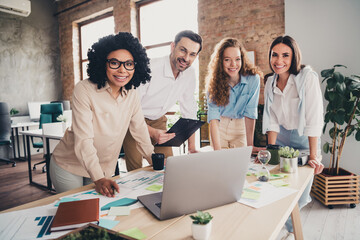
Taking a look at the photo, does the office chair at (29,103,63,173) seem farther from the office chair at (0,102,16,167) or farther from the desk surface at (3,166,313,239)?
the desk surface at (3,166,313,239)

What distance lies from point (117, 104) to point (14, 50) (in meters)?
6.30

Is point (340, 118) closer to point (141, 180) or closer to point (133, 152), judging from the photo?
point (133, 152)

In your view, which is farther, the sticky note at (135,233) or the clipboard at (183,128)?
the clipboard at (183,128)

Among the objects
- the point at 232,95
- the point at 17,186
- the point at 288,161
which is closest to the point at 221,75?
the point at 232,95

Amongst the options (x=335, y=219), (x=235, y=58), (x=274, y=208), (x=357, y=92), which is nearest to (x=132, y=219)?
(x=274, y=208)

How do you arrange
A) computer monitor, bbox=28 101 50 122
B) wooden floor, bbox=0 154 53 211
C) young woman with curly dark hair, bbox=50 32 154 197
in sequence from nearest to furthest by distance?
young woman with curly dark hair, bbox=50 32 154 197, wooden floor, bbox=0 154 53 211, computer monitor, bbox=28 101 50 122

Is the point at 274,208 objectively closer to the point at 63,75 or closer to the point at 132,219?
the point at 132,219

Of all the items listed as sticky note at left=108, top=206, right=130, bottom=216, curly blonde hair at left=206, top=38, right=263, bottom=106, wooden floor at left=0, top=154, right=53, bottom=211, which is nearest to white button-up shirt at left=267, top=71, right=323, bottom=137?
curly blonde hair at left=206, top=38, right=263, bottom=106

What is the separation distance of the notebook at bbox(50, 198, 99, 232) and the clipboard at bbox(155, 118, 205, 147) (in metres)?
0.79

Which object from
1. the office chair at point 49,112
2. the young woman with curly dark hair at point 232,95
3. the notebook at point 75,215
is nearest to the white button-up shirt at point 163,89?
the young woman with curly dark hair at point 232,95

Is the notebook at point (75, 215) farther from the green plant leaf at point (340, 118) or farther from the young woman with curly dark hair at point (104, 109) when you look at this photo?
the green plant leaf at point (340, 118)

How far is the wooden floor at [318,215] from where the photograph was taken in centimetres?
209

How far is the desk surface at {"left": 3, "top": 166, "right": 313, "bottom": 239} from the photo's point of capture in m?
0.75

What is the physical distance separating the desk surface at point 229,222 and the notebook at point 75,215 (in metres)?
0.09
